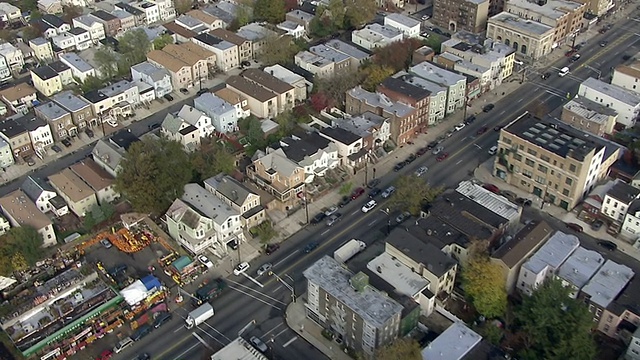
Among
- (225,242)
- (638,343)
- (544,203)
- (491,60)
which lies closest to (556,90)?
(491,60)

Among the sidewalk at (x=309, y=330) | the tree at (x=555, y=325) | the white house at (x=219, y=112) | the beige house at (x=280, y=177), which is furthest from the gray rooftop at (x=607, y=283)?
the white house at (x=219, y=112)

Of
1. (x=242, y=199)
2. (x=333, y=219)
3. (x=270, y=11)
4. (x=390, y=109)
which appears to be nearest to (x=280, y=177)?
(x=242, y=199)

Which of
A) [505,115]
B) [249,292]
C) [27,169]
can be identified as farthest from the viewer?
[505,115]

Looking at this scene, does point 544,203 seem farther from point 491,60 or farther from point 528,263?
point 491,60

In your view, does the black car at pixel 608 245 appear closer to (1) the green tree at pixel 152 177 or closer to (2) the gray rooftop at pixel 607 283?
(2) the gray rooftop at pixel 607 283

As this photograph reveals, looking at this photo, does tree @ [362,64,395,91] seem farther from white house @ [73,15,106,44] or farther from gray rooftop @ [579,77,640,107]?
white house @ [73,15,106,44]
